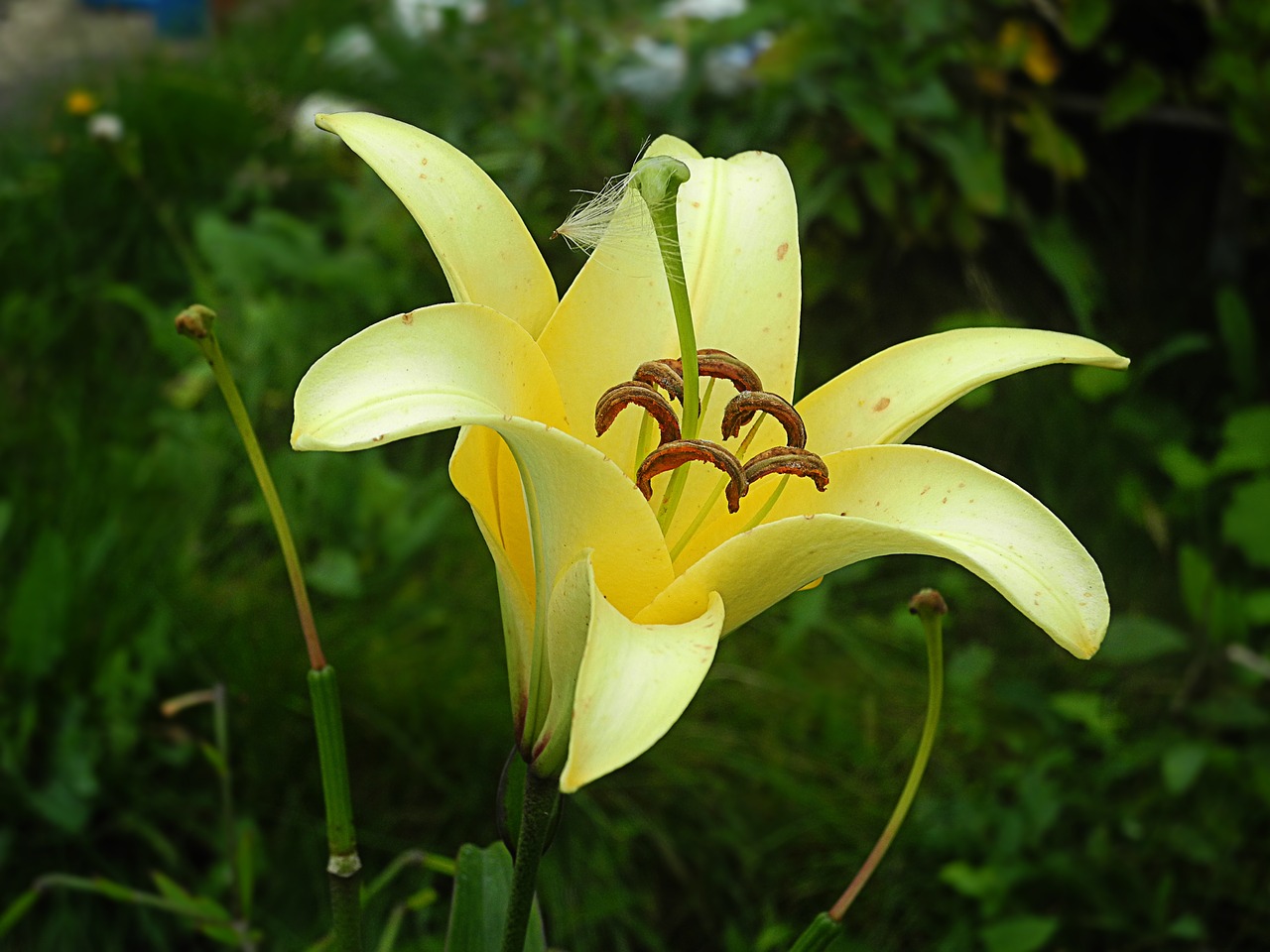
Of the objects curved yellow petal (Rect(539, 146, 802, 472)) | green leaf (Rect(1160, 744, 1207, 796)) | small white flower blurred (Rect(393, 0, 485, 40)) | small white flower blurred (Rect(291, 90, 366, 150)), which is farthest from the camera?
small white flower blurred (Rect(393, 0, 485, 40))

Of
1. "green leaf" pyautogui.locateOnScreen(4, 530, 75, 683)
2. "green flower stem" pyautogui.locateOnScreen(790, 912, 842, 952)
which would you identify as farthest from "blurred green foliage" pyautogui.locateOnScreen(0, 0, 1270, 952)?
"green flower stem" pyautogui.locateOnScreen(790, 912, 842, 952)

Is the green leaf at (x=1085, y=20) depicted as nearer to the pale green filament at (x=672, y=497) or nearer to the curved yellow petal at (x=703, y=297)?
the curved yellow petal at (x=703, y=297)

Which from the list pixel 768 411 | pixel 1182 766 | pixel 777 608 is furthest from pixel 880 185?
pixel 768 411

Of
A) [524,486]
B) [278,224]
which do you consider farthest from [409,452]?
[524,486]

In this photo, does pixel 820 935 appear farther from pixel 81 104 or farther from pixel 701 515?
pixel 81 104

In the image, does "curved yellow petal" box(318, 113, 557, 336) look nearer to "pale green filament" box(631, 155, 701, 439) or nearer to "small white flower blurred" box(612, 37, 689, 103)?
"pale green filament" box(631, 155, 701, 439)

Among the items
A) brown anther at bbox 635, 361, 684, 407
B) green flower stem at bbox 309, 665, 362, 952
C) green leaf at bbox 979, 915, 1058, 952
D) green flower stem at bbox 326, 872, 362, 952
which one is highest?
brown anther at bbox 635, 361, 684, 407
